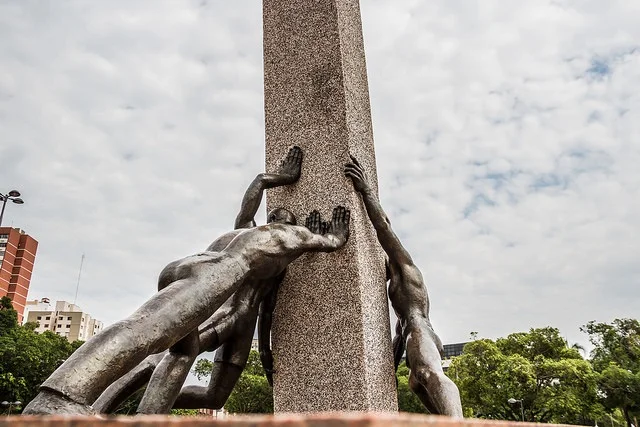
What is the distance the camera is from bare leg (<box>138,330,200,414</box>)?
155 inches

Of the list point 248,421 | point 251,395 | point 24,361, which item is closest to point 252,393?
point 251,395

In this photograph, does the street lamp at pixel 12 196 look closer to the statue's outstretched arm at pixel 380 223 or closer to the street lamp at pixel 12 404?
the street lamp at pixel 12 404

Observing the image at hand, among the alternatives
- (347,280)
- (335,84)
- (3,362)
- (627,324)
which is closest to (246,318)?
(347,280)

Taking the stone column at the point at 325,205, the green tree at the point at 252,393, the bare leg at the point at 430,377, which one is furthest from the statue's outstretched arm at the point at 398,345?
the green tree at the point at 252,393

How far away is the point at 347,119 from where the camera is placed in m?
6.26

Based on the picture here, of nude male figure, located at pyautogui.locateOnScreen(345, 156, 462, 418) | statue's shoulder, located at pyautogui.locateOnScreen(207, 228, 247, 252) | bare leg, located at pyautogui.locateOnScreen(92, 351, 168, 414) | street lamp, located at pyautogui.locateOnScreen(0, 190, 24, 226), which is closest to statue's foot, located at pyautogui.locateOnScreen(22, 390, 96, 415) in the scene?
bare leg, located at pyautogui.locateOnScreen(92, 351, 168, 414)

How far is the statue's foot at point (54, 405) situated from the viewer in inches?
108

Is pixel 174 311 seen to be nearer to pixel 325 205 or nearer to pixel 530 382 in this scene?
pixel 325 205

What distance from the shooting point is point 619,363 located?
37.3m

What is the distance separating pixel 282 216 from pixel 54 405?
3.36 metres

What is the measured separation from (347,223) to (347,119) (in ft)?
4.30

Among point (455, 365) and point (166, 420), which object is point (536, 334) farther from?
point (166, 420)

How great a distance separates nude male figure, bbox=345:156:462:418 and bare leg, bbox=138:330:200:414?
2.06 m

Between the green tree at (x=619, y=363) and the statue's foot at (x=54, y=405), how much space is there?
118ft
